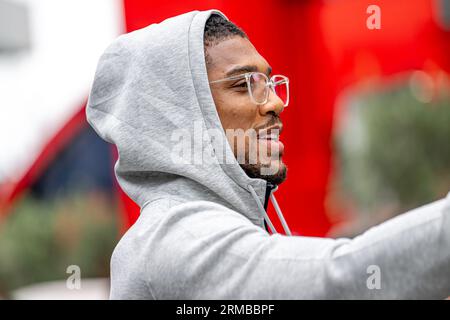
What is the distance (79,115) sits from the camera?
789cm

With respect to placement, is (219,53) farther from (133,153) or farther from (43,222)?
(43,222)

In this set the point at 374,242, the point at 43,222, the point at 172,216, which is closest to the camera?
the point at 374,242

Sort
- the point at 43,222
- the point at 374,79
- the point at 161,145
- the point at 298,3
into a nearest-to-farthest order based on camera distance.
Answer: the point at 161,145 < the point at 298,3 < the point at 43,222 < the point at 374,79

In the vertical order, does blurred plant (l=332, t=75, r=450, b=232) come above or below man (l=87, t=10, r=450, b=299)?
below

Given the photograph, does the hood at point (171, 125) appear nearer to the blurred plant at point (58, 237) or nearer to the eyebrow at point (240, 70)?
the eyebrow at point (240, 70)

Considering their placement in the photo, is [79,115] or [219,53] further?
[79,115]

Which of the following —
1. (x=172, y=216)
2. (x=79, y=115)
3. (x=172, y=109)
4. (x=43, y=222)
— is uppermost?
(x=172, y=109)

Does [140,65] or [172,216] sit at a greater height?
[140,65]

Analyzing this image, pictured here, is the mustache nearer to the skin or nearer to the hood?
the skin

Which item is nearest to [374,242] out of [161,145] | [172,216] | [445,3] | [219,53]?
[172,216]

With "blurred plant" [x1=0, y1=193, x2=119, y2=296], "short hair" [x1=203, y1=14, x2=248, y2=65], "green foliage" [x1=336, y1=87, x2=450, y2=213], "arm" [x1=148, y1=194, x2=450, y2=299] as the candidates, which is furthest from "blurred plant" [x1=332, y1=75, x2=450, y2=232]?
"arm" [x1=148, y1=194, x2=450, y2=299]

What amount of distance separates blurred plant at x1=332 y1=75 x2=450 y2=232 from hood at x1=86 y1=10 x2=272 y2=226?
6900 mm

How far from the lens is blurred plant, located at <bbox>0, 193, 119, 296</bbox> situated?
714cm
